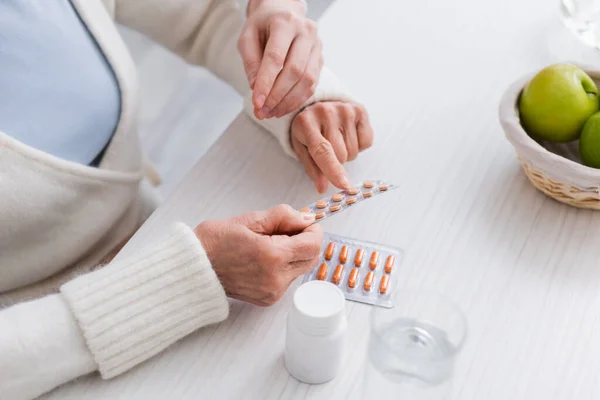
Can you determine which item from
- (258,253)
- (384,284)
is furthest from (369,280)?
(258,253)

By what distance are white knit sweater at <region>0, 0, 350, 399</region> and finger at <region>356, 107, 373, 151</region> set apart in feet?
0.12

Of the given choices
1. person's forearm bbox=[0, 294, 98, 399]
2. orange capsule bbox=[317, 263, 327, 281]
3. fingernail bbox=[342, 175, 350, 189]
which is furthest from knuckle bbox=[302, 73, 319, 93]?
person's forearm bbox=[0, 294, 98, 399]

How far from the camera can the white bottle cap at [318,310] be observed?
55cm

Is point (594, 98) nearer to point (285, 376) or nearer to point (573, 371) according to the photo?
point (573, 371)

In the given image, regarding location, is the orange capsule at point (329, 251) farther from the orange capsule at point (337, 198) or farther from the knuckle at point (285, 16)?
the knuckle at point (285, 16)

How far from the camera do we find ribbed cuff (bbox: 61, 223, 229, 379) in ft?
1.96

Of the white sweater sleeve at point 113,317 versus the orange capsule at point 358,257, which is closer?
the white sweater sleeve at point 113,317

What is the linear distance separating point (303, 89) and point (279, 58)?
0.16ft

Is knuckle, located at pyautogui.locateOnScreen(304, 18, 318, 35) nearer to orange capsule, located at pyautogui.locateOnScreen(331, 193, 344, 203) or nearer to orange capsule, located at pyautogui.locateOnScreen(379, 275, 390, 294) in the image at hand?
orange capsule, located at pyautogui.locateOnScreen(331, 193, 344, 203)

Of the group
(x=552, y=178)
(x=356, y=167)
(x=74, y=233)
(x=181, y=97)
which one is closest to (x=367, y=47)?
(x=356, y=167)

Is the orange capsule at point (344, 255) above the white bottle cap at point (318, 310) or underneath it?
underneath

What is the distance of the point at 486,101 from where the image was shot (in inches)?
34.0

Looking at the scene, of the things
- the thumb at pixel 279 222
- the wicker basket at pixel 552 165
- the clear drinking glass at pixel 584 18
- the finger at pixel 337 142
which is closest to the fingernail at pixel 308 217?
the thumb at pixel 279 222

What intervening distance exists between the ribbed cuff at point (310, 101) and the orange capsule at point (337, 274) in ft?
0.58
